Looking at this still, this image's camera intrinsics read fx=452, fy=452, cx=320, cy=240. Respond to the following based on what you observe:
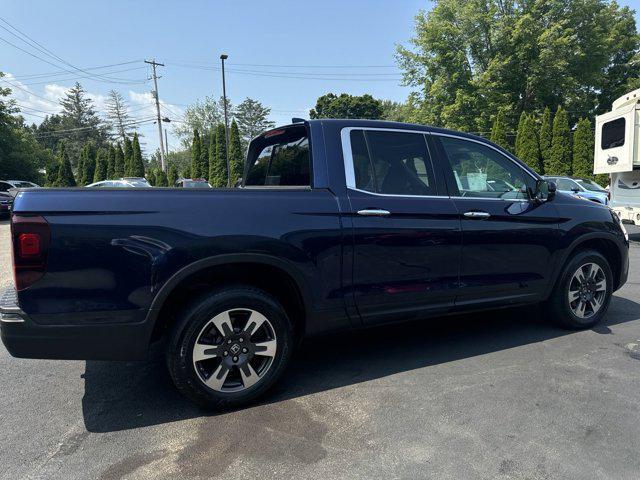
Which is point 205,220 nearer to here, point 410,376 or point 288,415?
point 288,415

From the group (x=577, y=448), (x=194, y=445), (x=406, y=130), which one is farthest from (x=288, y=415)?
(x=406, y=130)

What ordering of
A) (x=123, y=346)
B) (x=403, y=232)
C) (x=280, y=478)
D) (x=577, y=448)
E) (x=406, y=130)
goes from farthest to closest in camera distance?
(x=406, y=130) < (x=403, y=232) < (x=123, y=346) < (x=577, y=448) < (x=280, y=478)

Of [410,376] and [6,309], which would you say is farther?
[410,376]

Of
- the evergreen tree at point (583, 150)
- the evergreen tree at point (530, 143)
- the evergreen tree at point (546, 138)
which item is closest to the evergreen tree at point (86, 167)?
the evergreen tree at point (530, 143)

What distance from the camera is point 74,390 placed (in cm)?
348

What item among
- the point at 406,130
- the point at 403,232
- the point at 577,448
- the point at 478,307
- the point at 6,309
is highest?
the point at 406,130

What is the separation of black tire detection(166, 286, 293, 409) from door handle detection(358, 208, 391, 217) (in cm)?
88

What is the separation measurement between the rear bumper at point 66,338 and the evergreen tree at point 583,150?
24693 mm

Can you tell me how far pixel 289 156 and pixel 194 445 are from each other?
2.30m

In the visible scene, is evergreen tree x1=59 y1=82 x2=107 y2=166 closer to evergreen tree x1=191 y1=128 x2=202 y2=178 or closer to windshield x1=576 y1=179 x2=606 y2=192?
evergreen tree x1=191 y1=128 x2=202 y2=178

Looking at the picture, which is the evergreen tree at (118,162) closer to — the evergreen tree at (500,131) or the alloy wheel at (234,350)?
the evergreen tree at (500,131)

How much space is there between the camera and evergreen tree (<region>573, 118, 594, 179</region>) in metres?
22.7

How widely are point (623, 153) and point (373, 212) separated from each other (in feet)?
32.1

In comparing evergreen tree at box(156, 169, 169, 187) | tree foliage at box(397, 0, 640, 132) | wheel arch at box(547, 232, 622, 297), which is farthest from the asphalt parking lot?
evergreen tree at box(156, 169, 169, 187)
